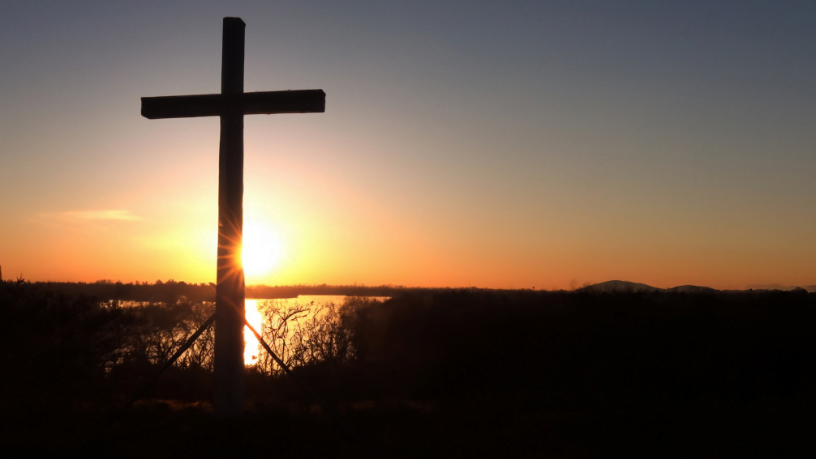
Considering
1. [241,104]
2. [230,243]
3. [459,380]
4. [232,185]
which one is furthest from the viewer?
[459,380]

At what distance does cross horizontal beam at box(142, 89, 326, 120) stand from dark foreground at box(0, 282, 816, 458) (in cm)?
290

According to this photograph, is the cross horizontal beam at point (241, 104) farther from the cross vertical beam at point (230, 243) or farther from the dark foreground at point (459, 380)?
the dark foreground at point (459, 380)

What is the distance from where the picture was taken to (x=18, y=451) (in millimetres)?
5109

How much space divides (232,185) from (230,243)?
2.10ft

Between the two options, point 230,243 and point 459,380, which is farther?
point 459,380

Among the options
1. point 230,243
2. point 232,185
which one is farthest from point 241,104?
point 230,243

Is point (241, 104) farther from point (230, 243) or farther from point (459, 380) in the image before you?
point (459, 380)

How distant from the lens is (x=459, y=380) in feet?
70.2

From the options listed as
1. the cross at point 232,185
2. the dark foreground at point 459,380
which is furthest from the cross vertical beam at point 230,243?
the dark foreground at point 459,380

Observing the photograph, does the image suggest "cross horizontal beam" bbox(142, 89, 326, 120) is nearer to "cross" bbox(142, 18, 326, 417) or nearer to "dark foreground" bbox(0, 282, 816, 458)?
"cross" bbox(142, 18, 326, 417)

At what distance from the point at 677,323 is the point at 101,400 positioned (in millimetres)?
19589

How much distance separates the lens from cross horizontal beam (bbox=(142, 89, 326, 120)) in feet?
19.7

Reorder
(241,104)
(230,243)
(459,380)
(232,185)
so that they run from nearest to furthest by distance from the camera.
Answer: (230,243)
(232,185)
(241,104)
(459,380)

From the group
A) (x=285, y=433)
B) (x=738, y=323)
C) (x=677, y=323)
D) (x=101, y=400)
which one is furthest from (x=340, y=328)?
(x=285, y=433)
